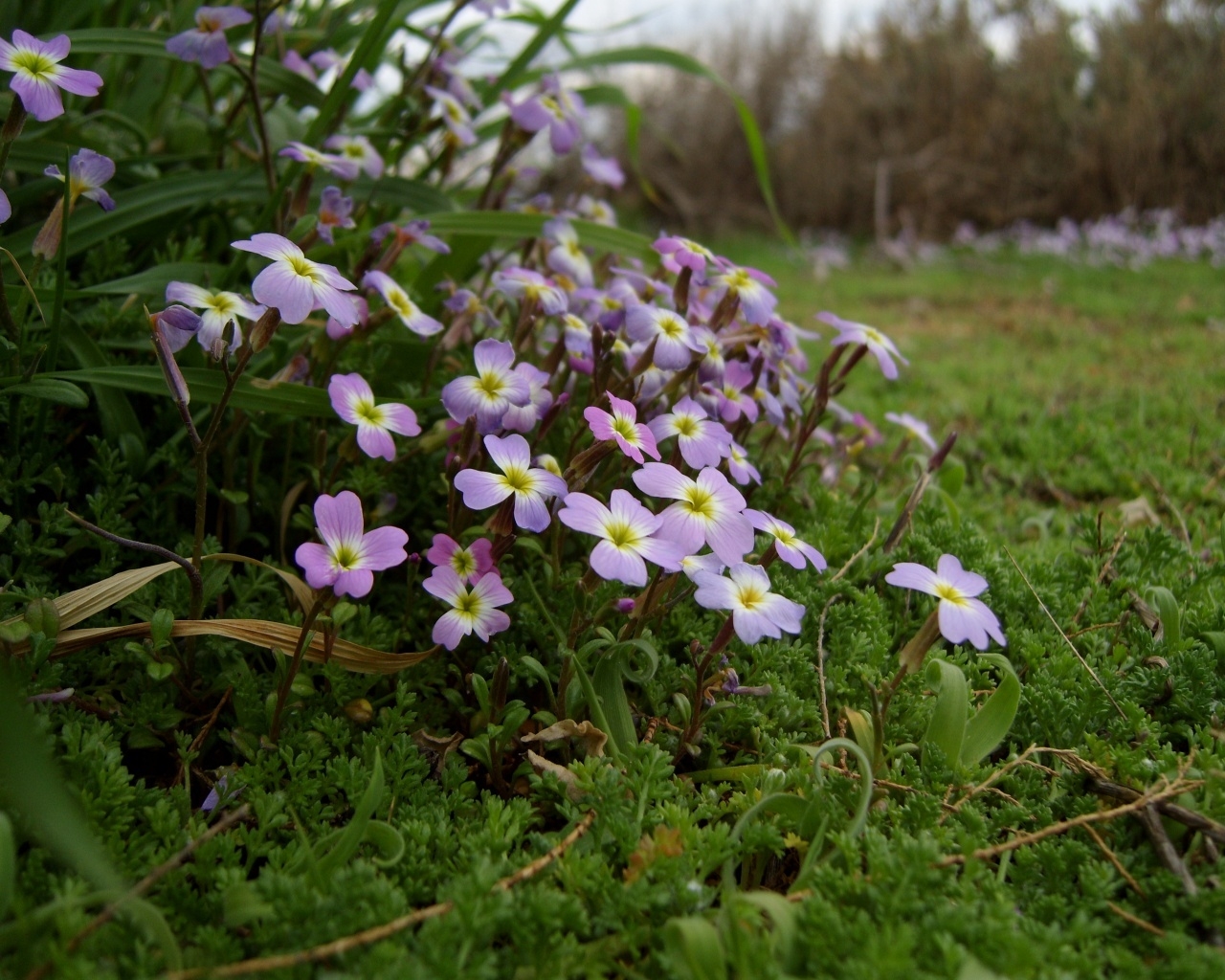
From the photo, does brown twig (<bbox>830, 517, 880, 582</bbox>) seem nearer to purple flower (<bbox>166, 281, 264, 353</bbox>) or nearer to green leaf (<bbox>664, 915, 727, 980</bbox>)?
green leaf (<bbox>664, 915, 727, 980</bbox>)

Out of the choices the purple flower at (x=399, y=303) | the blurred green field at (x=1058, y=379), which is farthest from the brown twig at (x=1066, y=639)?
the purple flower at (x=399, y=303)

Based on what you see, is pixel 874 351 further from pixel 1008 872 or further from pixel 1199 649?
pixel 1008 872

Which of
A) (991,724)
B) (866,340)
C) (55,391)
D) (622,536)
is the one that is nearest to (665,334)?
(866,340)

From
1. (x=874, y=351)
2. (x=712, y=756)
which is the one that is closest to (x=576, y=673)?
(x=712, y=756)

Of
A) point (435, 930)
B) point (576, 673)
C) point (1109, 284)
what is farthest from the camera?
point (1109, 284)

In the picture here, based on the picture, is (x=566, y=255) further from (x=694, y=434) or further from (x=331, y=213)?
(x=694, y=434)

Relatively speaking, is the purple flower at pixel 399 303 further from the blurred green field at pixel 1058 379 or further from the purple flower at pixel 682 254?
the blurred green field at pixel 1058 379
